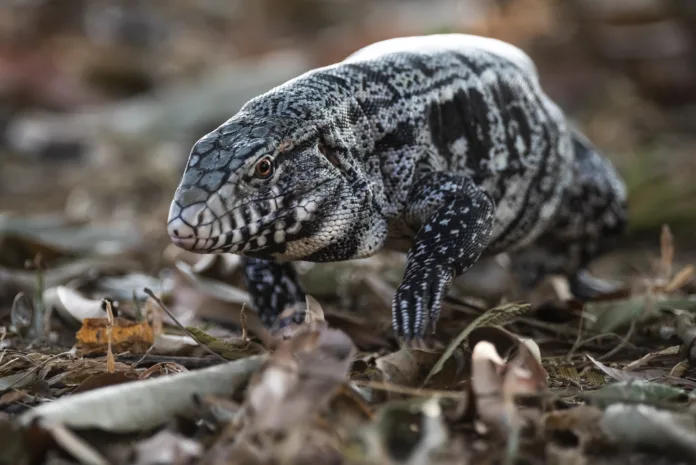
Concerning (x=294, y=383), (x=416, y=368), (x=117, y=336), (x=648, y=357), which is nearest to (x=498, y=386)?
(x=416, y=368)

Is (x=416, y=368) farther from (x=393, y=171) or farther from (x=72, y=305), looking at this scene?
(x=72, y=305)

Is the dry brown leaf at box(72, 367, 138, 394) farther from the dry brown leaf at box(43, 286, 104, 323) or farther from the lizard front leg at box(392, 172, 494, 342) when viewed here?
the dry brown leaf at box(43, 286, 104, 323)

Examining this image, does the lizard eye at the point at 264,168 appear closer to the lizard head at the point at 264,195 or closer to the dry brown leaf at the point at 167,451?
the lizard head at the point at 264,195

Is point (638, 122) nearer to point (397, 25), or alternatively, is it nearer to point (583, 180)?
point (397, 25)

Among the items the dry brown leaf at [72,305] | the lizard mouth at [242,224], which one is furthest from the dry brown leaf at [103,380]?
the dry brown leaf at [72,305]

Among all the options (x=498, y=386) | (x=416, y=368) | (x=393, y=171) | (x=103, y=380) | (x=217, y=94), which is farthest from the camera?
(x=217, y=94)

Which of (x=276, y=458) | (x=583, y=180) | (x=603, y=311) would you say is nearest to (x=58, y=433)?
(x=276, y=458)

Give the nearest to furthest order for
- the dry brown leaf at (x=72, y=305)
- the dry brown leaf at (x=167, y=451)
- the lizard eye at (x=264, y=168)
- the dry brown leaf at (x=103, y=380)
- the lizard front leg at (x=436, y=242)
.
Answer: the dry brown leaf at (x=167, y=451) → the dry brown leaf at (x=103, y=380) → the lizard eye at (x=264, y=168) → the lizard front leg at (x=436, y=242) → the dry brown leaf at (x=72, y=305)
